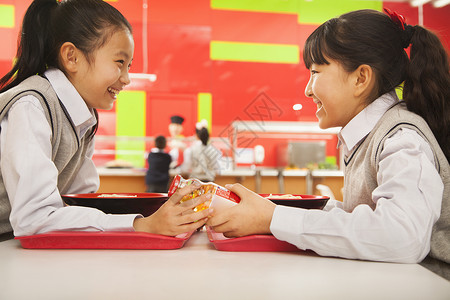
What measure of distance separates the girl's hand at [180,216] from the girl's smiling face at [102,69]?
0.43 metres

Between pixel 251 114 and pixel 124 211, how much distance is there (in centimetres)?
444

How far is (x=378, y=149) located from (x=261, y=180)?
3.66 meters

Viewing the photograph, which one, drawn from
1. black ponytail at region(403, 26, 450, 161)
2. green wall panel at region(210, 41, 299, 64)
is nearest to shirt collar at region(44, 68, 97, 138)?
black ponytail at region(403, 26, 450, 161)

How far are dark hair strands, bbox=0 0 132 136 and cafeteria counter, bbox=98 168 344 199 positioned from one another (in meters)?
3.32

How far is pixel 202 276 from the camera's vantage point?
48 cm

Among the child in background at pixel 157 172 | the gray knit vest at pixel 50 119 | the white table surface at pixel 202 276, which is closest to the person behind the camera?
the white table surface at pixel 202 276

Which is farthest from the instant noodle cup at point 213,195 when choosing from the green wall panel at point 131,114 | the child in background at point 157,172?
the green wall panel at point 131,114

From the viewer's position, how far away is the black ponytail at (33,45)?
894 millimetres

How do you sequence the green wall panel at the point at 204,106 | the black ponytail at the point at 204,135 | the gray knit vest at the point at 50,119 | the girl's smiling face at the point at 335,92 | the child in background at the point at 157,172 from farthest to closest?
the green wall panel at the point at 204,106 → the black ponytail at the point at 204,135 → the child in background at the point at 157,172 → the girl's smiling face at the point at 335,92 → the gray knit vest at the point at 50,119

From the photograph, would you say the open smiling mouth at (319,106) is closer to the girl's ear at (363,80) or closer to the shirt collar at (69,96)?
the girl's ear at (363,80)

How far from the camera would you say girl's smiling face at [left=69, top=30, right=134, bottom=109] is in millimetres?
929

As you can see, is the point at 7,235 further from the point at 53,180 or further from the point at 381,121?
the point at 381,121

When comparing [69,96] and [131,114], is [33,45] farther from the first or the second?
[131,114]

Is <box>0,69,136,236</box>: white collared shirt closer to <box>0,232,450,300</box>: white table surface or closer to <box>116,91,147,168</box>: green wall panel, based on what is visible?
<box>0,232,450,300</box>: white table surface
